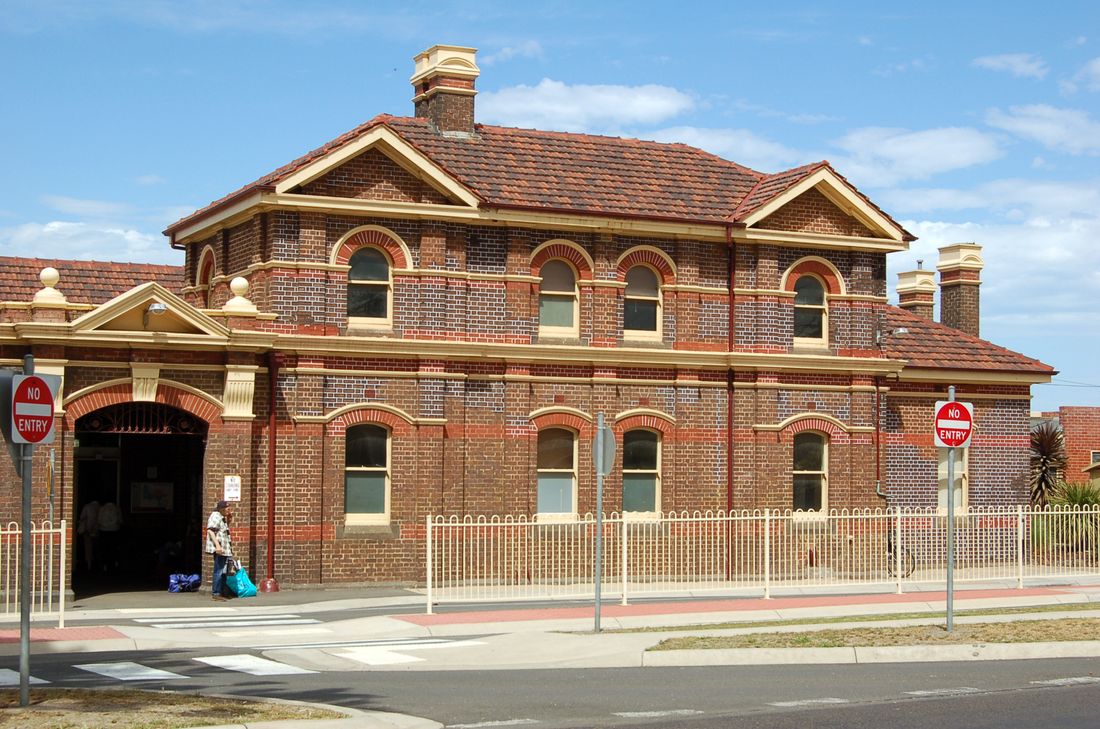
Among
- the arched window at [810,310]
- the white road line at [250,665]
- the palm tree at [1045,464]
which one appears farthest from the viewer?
the palm tree at [1045,464]

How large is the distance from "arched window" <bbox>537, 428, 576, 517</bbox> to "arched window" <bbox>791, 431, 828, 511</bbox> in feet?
14.9

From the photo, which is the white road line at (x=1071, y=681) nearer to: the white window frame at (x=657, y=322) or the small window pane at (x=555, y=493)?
the small window pane at (x=555, y=493)

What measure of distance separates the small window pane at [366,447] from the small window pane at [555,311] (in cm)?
367

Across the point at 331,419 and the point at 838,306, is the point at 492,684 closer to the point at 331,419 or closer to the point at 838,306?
the point at 331,419

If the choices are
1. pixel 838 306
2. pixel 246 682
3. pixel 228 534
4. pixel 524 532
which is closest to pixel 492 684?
pixel 246 682

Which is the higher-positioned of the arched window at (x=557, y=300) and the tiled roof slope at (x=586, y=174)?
the tiled roof slope at (x=586, y=174)

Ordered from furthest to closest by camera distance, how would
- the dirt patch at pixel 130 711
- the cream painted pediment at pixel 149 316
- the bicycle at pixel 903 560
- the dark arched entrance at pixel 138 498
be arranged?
the bicycle at pixel 903 560, the dark arched entrance at pixel 138 498, the cream painted pediment at pixel 149 316, the dirt patch at pixel 130 711

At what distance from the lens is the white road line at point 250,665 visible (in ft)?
53.2

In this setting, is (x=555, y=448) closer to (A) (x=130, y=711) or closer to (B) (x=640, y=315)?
(B) (x=640, y=315)

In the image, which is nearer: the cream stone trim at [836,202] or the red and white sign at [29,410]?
the red and white sign at [29,410]

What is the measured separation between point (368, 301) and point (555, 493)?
4.85 metres

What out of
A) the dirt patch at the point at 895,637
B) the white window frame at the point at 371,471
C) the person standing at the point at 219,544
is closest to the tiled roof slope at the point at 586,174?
the white window frame at the point at 371,471

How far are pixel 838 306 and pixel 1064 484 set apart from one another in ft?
33.3

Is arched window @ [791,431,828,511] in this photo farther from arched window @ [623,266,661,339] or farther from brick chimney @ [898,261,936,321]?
brick chimney @ [898,261,936,321]
